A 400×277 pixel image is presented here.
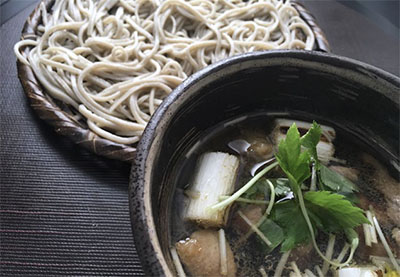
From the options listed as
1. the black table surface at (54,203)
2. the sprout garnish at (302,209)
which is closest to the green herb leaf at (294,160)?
the sprout garnish at (302,209)

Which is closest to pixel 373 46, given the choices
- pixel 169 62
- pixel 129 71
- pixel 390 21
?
pixel 390 21

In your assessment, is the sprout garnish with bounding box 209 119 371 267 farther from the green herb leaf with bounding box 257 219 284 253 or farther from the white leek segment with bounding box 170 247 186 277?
the white leek segment with bounding box 170 247 186 277

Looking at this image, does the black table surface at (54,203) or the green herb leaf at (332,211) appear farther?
the black table surface at (54,203)

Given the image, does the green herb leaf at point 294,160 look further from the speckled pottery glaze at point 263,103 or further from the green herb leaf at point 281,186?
the speckled pottery glaze at point 263,103

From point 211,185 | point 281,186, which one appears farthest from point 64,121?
point 281,186

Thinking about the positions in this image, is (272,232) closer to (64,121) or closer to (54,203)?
(54,203)

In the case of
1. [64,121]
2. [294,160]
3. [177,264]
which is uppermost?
[294,160]

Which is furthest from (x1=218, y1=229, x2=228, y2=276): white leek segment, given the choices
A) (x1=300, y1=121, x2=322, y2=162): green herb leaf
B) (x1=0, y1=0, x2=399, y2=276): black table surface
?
(x1=0, y1=0, x2=399, y2=276): black table surface
